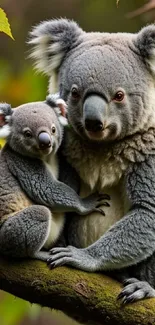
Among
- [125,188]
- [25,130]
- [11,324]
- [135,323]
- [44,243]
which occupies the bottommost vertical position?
[11,324]

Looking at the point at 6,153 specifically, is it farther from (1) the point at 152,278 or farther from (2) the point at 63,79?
(1) the point at 152,278

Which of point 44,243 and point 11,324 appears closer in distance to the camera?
point 44,243

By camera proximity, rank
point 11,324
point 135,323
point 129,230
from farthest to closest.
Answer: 1. point 11,324
2. point 129,230
3. point 135,323

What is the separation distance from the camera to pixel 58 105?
624 cm

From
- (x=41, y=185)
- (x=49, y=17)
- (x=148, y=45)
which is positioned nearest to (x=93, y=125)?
(x=41, y=185)

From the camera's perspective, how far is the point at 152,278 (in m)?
6.36

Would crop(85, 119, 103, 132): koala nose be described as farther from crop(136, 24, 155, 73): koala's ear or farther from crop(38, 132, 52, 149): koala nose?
crop(136, 24, 155, 73): koala's ear

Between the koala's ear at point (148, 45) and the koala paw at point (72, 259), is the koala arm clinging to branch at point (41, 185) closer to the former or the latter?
the koala paw at point (72, 259)

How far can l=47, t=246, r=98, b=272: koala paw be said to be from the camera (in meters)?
6.04

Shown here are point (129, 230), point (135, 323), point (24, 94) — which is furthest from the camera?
point (24, 94)

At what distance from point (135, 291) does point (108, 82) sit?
1.46 m

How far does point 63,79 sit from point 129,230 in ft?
3.95

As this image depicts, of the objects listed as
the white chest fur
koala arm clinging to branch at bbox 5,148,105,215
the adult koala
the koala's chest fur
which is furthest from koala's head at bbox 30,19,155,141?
koala arm clinging to branch at bbox 5,148,105,215

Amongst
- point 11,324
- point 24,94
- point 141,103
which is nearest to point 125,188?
point 141,103
